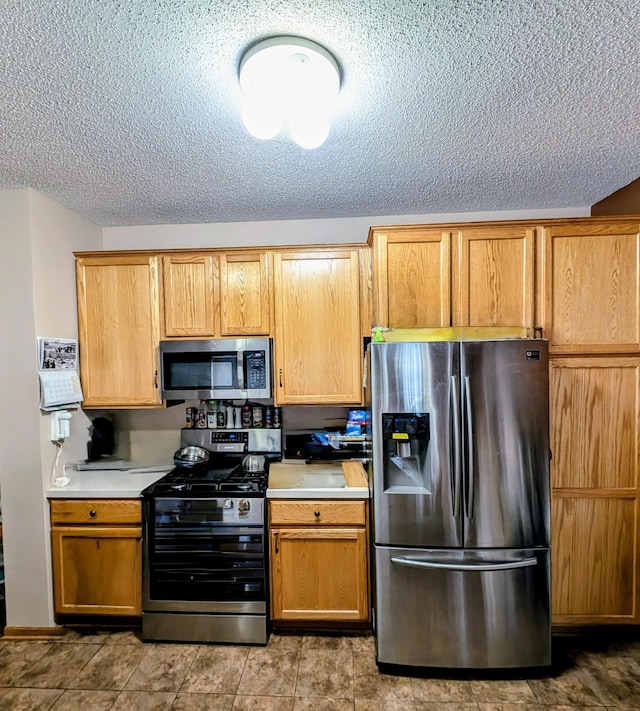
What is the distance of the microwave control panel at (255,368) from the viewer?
2.43m

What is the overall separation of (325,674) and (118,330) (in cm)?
229

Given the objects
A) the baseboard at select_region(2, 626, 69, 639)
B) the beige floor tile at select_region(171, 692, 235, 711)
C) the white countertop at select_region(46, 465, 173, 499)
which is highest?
the white countertop at select_region(46, 465, 173, 499)

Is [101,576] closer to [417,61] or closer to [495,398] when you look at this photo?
[495,398]

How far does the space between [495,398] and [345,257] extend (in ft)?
3.99

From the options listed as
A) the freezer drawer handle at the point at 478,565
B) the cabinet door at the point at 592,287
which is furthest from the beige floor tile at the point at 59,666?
the cabinet door at the point at 592,287

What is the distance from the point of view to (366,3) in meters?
1.04

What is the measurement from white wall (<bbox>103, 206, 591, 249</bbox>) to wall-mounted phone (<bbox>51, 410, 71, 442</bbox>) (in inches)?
49.0

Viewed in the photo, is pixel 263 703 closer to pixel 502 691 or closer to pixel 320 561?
pixel 320 561

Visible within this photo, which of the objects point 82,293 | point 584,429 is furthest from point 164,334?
point 584,429

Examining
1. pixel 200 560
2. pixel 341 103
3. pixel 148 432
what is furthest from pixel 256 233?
pixel 200 560

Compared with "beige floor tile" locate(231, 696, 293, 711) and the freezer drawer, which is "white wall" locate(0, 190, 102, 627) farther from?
the freezer drawer

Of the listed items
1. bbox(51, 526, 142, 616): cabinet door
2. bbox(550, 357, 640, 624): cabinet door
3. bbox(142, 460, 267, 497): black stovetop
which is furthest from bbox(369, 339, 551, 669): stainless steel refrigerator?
bbox(51, 526, 142, 616): cabinet door

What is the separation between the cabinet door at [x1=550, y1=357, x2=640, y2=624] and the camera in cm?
213

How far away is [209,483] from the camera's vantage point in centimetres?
227
